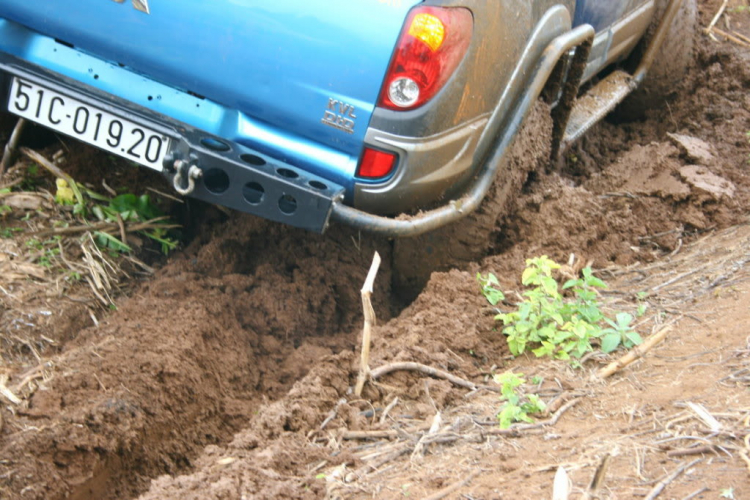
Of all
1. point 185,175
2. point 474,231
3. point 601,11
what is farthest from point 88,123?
point 601,11

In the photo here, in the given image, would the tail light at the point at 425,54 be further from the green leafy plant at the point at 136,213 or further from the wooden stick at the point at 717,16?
the wooden stick at the point at 717,16

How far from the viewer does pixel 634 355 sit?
2.56 meters

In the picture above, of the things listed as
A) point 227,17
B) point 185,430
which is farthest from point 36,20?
point 185,430

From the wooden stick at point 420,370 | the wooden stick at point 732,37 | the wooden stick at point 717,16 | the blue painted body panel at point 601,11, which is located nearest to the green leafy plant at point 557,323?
the wooden stick at point 420,370

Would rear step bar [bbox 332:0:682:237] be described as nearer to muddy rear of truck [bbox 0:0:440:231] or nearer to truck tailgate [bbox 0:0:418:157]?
muddy rear of truck [bbox 0:0:440:231]

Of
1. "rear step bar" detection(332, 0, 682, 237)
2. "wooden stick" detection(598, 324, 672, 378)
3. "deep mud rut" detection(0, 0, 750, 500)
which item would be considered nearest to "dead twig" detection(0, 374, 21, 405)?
"deep mud rut" detection(0, 0, 750, 500)

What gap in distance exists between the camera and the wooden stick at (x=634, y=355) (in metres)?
2.51

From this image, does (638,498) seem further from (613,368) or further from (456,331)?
(456,331)

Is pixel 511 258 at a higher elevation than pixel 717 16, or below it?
below

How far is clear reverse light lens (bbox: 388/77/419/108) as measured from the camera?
2.64 m

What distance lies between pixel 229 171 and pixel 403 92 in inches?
27.9

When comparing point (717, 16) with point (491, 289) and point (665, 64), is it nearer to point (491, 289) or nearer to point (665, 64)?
point (665, 64)

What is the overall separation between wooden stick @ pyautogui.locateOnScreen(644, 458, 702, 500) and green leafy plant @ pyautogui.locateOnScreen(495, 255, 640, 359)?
0.77 meters

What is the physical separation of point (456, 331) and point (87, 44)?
6.01 feet
